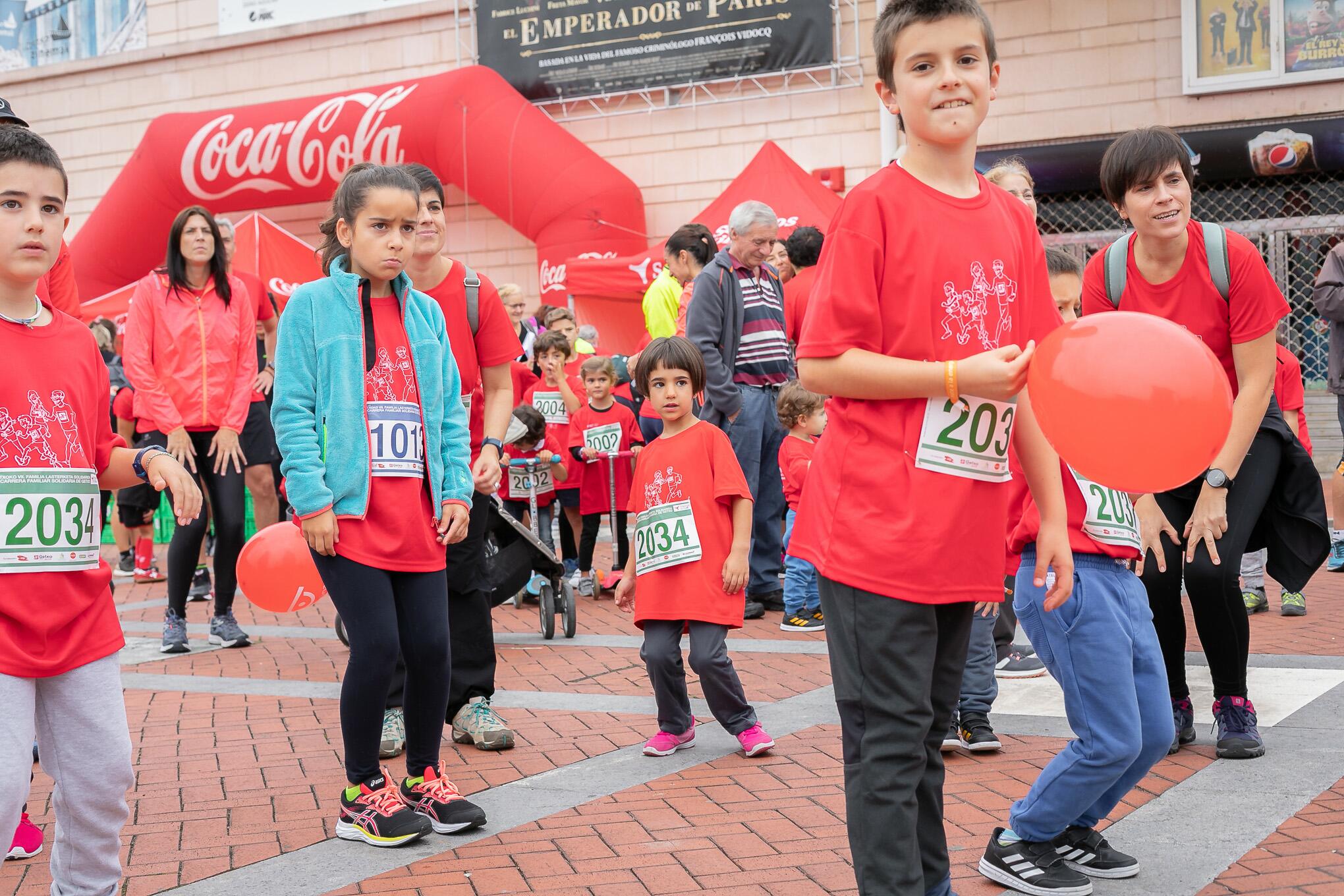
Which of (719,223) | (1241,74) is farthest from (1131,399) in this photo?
(1241,74)

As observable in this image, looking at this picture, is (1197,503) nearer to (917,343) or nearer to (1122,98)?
(917,343)

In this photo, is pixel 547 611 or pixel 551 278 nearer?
pixel 547 611

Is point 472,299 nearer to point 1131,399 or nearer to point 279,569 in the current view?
point 279,569

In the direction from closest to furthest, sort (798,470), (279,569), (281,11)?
(279,569), (798,470), (281,11)

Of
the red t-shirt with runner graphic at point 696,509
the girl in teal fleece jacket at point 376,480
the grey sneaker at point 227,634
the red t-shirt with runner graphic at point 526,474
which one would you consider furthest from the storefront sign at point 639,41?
the girl in teal fleece jacket at point 376,480

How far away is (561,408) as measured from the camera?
930 centimetres

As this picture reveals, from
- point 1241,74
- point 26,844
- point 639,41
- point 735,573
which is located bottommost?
point 26,844

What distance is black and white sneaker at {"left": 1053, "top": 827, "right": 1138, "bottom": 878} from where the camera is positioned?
3.30 meters

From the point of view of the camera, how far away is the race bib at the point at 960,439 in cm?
255

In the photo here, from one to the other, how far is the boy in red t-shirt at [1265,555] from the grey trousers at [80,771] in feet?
18.5

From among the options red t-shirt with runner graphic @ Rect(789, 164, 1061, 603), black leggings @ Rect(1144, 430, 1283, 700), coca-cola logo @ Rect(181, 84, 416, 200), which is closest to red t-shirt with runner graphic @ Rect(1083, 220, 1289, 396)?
black leggings @ Rect(1144, 430, 1283, 700)

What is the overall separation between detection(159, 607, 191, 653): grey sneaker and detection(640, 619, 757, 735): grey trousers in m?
3.33

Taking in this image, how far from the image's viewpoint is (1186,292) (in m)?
4.27

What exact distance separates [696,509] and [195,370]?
3.24 metres
